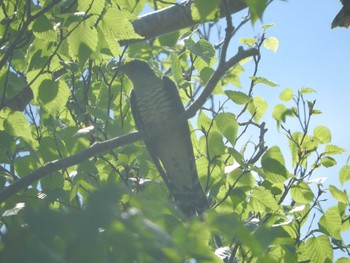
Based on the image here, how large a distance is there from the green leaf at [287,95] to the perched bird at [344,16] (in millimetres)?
1459

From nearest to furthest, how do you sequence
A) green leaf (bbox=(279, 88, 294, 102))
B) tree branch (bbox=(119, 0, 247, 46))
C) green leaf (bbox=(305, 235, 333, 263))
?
1. green leaf (bbox=(305, 235, 333, 263))
2. green leaf (bbox=(279, 88, 294, 102))
3. tree branch (bbox=(119, 0, 247, 46))

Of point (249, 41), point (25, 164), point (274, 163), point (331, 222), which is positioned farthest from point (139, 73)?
point (331, 222)

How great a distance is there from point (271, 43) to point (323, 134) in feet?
2.47

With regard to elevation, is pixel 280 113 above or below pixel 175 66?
below

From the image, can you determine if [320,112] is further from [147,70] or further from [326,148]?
[147,70]

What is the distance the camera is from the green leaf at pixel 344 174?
4.80 metres

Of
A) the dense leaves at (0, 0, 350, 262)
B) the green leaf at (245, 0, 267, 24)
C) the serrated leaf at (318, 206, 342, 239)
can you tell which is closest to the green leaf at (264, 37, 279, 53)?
the dense leaves at (0, 0, 350, 262)

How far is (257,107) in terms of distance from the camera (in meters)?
4.76

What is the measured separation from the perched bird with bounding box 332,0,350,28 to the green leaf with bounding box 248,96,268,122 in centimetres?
130

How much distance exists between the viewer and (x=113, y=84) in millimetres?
5508

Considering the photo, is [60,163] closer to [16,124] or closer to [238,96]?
[16,124]

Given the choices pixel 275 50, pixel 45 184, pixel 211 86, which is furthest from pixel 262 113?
pixel 45 184

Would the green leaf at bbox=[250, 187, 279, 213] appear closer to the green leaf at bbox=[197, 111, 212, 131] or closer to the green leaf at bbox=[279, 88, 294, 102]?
the green leaf at bbox=[197, 111, 212, 131]

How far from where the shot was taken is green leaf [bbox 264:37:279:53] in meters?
4.83
